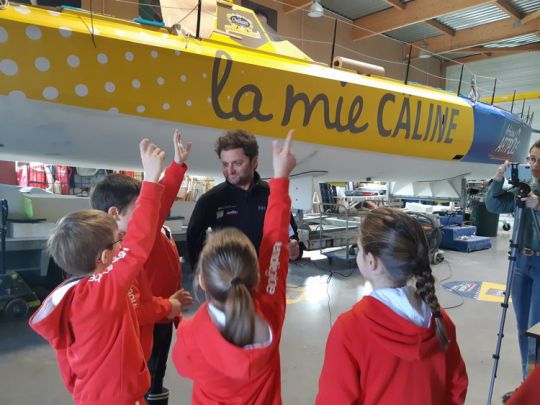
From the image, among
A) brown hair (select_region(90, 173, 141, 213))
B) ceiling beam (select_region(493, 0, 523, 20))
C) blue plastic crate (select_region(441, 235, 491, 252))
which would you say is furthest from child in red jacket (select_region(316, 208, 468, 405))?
ceiling beam (select_region(493, 0, 523, 20))

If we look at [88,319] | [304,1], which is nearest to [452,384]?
[88,319]

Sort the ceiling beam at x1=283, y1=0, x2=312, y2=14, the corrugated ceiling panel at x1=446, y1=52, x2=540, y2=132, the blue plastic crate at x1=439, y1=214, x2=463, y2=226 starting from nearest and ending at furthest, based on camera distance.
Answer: the blue plastic crate at x1=439, y1=214, x2=463, y2=226
the ceiling beam at x1=283, y1=0, x2=312, y2=14
the corrugated ceiling panel at x1=446, y1=52, x2=540, y2=132

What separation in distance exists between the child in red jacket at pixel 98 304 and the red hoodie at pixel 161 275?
18cm

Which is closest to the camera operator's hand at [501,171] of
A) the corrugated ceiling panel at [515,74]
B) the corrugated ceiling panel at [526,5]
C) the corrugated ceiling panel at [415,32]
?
the corrugated ceiling panel at [526,5]

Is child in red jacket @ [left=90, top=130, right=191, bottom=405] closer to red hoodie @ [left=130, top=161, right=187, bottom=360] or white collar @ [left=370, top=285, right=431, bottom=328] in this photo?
red hoodie @ [left=130, top=161, right=187, bottom=360]

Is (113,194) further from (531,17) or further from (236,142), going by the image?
(531,17)

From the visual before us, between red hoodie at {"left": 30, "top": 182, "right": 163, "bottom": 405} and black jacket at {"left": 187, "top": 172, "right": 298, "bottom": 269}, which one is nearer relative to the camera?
red hoodie at {"left": 30, "top": 182, "right": 163, "bottom": 405}

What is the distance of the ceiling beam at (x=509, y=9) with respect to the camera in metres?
7.85

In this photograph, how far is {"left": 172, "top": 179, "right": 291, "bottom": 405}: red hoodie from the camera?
0.89 metres

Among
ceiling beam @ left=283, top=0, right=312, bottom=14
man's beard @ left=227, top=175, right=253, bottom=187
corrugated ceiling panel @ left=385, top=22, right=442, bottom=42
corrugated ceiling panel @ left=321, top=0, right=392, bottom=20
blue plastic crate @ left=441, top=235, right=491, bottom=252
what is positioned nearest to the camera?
man's beard @ left=227, top=175, right=253, bottom=187

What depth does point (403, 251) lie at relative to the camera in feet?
3.11

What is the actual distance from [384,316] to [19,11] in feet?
6.32

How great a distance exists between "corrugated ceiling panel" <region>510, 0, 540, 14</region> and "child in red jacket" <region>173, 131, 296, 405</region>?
380 inches

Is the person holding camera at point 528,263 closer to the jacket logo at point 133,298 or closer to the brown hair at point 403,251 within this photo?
the brown hair at point 403,251
